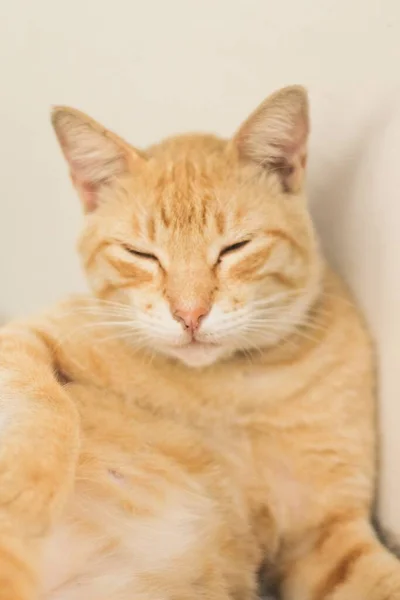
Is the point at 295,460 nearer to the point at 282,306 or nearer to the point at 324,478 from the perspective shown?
the point at 324,478

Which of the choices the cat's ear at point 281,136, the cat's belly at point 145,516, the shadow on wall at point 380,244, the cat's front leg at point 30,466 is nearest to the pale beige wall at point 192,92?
the shadow on wall at point 380,244

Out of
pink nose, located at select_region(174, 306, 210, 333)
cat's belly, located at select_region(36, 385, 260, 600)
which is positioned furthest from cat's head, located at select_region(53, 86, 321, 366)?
cat's belly, located at select_region(36, 385, 260, 600)

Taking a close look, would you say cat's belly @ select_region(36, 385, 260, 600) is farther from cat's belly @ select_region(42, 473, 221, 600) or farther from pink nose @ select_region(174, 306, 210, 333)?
pink nose @ select_region(174, 306, 210, 333)

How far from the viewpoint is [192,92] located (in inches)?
56.7

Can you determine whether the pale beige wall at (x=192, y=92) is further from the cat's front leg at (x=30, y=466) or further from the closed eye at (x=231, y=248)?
the cat's front leg at (x=30, y=466)

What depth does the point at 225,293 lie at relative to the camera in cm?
100

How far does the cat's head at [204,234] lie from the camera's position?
101cm

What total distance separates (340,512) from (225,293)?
1.20ft

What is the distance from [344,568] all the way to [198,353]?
1.20 feet

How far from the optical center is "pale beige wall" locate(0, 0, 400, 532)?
3.88 feet

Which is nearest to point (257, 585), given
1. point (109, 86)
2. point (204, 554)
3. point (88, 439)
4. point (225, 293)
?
point (204, 554)

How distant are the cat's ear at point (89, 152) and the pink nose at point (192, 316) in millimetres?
291

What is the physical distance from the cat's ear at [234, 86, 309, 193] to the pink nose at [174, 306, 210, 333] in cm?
27

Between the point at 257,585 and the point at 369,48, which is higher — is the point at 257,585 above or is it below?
below
